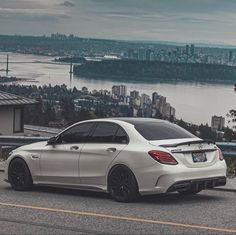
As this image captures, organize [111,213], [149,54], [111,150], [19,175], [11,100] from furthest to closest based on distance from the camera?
[149,54] < [11,100] < [19,175] < [111,150] < [111,213]

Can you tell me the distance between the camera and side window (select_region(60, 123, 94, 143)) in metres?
11.5

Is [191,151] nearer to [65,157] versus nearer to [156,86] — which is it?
[65,157]

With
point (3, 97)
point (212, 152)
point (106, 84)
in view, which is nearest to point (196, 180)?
point (212, 152)

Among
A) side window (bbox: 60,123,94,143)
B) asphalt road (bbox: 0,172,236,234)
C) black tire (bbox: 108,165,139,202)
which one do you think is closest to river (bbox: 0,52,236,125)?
side window (bbox: 60,123,94,143)

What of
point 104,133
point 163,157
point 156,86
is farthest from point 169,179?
point 156,86

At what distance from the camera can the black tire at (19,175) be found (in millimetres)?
12148

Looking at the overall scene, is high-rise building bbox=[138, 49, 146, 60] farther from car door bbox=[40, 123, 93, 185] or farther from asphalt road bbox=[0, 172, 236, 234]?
asphalt road bbox=[0, 172, 236, 234]

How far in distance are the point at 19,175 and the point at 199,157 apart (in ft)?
11.6

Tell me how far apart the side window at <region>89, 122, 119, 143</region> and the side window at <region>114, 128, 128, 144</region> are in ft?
0.27

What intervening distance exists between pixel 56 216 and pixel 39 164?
278 centimetres

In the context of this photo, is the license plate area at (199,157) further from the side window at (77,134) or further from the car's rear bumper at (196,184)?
the side window at (77,134)

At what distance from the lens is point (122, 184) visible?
10531 millimetres

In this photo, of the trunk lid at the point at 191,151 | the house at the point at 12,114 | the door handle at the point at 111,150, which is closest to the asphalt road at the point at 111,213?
the trunk lid at the point at 191,151

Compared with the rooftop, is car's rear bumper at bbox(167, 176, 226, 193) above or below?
above
